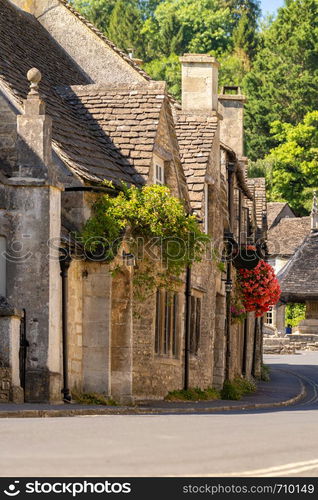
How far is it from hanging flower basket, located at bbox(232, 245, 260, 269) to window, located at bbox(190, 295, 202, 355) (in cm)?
581

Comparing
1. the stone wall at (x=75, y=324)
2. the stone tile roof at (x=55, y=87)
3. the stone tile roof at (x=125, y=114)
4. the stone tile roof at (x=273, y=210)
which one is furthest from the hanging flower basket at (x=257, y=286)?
the stone tile roof at (x=273, y=210)

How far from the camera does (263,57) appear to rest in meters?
117

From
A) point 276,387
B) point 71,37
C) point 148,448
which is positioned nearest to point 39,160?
point 148,448

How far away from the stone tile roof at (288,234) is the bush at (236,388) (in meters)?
59.1

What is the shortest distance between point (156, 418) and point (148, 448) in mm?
6025

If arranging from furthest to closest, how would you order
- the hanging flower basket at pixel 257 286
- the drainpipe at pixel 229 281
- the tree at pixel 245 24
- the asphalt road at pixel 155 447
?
the tree at pixel 245 24 → the hanging flower basket at pixel 257 286 → the drainpipe at pixel 229 281 → the asphalt road at pixel 155 447

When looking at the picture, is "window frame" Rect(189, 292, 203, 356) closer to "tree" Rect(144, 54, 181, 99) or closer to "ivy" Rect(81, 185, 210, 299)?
"ivy" Rect(81, 185, 210, 299)

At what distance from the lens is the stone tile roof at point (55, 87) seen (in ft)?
82.1

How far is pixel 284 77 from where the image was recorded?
11269 cm

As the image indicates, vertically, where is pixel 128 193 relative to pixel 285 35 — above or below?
below

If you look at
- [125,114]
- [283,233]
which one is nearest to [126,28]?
[283,233]

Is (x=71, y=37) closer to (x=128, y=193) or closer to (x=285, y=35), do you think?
(x=128, y=193)

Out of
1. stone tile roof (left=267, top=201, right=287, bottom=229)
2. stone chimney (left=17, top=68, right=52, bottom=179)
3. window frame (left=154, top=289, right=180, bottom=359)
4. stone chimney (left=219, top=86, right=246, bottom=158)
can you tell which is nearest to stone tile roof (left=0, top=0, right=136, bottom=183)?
stone chimney (left=17, top=68, right=52, bottom=179)

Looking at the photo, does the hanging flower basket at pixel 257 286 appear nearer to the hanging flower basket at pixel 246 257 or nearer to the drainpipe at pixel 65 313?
the hanging flower basket at pixel 246 257
